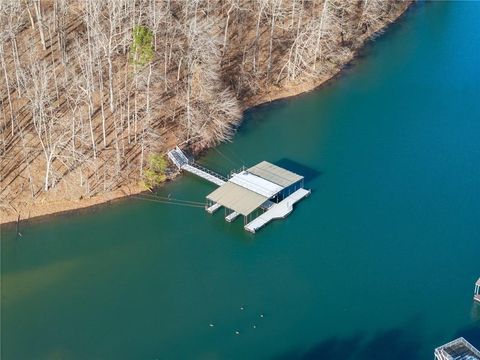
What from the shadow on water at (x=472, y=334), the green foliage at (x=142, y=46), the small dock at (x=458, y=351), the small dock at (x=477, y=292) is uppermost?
the green foliage at (x=142, y=46)

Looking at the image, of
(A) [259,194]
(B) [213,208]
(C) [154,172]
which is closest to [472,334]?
(A) [259,194]

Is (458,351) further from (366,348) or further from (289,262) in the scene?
(289,262)

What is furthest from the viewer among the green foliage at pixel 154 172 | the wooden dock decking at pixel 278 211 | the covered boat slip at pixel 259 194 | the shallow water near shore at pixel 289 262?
the green foliage at pixel 154 172

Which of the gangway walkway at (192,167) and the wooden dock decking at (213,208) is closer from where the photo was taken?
the wooden dock decking at (213,208)

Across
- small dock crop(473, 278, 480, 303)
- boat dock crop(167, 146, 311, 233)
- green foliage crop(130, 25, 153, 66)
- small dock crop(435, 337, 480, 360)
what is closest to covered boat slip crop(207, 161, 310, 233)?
boat dock crop(167, 146, 311, 233)

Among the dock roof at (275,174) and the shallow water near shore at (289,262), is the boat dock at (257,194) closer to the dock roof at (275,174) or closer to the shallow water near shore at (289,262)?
the dock roof at (275,174)

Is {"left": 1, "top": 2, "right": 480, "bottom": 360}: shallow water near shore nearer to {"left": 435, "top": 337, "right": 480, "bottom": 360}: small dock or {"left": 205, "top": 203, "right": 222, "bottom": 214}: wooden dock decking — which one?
{"left": 205, "top": 203, "right": 222, "bottom": 214}: wooden dock decking

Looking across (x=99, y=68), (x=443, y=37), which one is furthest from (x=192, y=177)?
(x=443, y=37)

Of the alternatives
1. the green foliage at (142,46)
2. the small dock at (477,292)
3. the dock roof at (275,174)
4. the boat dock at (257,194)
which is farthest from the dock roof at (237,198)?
the small dock at (477,292)
